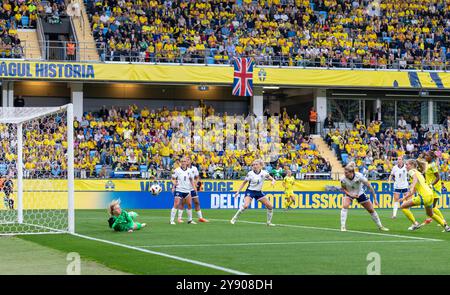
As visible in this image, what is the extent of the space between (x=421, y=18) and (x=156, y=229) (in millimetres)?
40854

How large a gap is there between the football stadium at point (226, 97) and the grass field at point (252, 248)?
10.7 metres

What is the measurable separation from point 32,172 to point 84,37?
63.8 ft

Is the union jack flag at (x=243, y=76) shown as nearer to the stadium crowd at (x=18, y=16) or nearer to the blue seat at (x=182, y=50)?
the blue seat at (x=182, y=50)

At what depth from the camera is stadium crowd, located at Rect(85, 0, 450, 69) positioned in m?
52.4

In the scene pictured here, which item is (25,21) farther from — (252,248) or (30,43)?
(252,248)

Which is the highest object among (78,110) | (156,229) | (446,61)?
(446,61)

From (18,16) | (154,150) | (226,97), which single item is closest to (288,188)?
(154,150)

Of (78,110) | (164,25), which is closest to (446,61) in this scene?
(164,25)

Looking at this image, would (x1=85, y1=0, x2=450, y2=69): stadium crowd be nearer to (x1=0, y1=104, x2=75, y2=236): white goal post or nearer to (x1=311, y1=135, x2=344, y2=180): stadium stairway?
(x1=311, y1=135, x2=344, y2=180): stadium stairway

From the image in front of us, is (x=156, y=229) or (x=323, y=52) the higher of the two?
(x=323, y=52)

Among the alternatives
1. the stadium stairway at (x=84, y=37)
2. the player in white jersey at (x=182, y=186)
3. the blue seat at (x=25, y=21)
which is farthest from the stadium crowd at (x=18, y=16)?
the player in white jersey at (x=182, y=186)

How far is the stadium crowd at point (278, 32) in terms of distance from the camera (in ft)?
172
